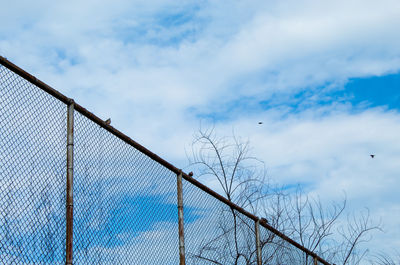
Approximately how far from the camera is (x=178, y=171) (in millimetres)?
6230

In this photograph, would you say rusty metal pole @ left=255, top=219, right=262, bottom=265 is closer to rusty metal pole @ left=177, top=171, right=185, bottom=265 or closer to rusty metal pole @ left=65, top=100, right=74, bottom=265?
rusty metal pole @ left=177, top=171, right=185, bottom=265

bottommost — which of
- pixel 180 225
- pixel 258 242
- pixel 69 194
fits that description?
pixel 69 194

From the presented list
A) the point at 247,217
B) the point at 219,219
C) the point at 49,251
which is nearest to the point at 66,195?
the point at 49,251

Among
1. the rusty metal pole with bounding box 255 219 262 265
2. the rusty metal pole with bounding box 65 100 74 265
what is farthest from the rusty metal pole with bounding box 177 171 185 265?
the rusty metal pole with bounding box 255 219 262 265

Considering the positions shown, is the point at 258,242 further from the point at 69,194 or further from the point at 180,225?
the point at 69,194

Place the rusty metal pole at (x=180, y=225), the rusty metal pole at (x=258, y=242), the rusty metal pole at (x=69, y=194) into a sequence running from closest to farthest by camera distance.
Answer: the rusty metal pole at (x=69, y=194)
the rusty metal pole at (x=180, y=225)
the rusty metal pole at (x=258, y=242)

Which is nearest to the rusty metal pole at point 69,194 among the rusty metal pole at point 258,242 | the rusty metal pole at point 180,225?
the rusty metal pole at point 180,225

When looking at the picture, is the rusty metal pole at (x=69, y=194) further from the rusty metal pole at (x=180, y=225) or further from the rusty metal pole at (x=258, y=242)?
the rusty metal pole at (x=258, y=242)

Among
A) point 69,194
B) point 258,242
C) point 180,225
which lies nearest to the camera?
point 69,194

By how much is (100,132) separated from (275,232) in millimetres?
4162

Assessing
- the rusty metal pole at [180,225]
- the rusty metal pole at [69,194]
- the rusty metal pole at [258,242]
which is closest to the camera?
the rusty metal pole at [69,194]

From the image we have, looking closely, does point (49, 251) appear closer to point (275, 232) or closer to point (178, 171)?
point (178, 171)

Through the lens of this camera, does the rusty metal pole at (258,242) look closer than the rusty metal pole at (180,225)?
No

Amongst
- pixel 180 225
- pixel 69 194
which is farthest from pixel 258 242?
pixel 69 194
